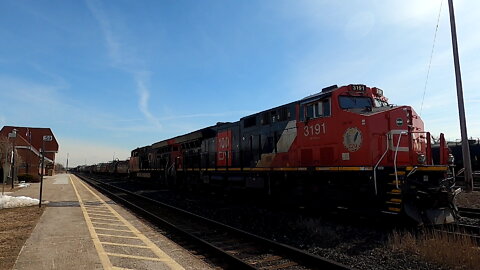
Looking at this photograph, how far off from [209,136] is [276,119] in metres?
7.39

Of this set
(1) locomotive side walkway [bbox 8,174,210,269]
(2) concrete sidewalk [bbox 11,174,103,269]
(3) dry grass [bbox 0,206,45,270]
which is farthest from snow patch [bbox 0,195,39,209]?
(2) concrete sidewalk [bbox 11,174,103,269]

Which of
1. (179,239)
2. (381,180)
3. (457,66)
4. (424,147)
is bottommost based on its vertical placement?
(179,239)

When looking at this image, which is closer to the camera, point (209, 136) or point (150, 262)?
point (150, 262)

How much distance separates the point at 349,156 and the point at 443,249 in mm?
3908

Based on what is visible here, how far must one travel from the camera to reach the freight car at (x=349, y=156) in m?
8.84

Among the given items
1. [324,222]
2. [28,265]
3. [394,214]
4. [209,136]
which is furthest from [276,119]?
[28,265]

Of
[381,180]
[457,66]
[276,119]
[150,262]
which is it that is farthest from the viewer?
[276,119]

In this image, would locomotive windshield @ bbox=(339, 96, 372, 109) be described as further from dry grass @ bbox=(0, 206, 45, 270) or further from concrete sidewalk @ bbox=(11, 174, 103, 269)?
dry grass @ bbox=(0, 206, 45, 270)

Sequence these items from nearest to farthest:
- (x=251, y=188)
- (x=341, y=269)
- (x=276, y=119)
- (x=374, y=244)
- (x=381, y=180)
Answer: (x=341, y=269)
(x=374, y=244)
(x=381, y=180)
(x=276, y=119)
(x=251, y=188)

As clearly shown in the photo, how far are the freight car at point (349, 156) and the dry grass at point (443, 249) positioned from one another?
1.02 metres

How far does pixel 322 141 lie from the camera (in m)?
11.0

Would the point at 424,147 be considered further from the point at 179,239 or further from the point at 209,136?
the point at 209,136

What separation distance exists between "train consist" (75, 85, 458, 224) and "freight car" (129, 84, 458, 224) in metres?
0.02

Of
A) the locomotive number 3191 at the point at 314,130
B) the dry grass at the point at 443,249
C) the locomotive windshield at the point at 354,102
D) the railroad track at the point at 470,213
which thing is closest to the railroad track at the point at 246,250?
the dry grass at the point at 443,249
